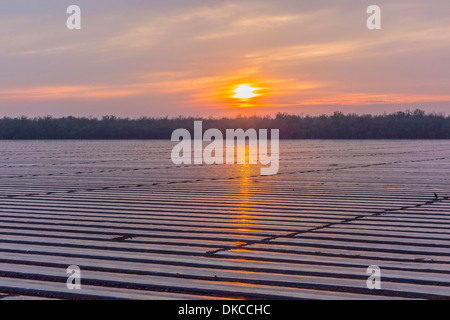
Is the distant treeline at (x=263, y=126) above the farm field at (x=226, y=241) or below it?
above

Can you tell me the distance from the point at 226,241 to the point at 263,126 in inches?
2216

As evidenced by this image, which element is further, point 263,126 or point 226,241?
point 263,126

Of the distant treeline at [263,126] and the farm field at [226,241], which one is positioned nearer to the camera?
the farm field at [226,241]

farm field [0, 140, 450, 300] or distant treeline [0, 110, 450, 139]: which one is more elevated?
distant treeline [0, 110, 450, 139]

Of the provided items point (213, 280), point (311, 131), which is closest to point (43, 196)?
Answer: point (213, 280)

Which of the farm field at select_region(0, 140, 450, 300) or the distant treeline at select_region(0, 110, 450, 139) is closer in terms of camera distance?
the farm field at select_region(0, 140, 450, 300)

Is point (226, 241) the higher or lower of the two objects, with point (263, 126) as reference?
lower

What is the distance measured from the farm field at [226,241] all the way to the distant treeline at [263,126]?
4533 cm

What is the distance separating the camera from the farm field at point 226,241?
151 inches

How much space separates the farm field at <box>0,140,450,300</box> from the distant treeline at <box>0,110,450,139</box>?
149 ft

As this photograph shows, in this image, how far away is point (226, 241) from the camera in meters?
5.20

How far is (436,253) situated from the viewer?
4730mm

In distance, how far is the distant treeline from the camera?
5447 cm
